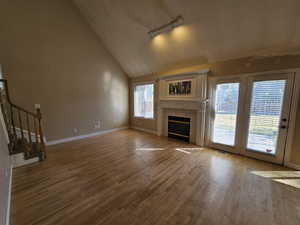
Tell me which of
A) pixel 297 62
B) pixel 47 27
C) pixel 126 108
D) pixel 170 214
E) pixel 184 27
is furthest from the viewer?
pixel 126 108

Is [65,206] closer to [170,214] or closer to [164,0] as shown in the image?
[170,214]

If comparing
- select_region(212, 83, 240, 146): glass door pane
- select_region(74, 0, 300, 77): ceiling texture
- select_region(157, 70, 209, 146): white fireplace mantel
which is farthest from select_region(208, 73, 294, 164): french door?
select_region(74, 0, 300, 77): ceiling texture

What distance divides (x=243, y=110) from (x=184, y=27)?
8.05 ft

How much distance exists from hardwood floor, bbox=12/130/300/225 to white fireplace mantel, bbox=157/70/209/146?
3.36 feet

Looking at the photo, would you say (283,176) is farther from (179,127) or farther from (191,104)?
(179,127)

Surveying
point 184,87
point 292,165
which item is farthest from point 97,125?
point 292,165

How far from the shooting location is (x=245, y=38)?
2.79 meters

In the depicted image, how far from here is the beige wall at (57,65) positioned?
3.31 meters

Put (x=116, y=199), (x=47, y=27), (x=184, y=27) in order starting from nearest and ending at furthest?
(x=116, y=199), (x=184, y=27), (x=47, y=27)

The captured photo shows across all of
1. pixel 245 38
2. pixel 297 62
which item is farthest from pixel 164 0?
pixel 297 62

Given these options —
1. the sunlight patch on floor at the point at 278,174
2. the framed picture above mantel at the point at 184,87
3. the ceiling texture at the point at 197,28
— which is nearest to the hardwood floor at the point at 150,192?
the sunlight patch on floor at the point at 278,174

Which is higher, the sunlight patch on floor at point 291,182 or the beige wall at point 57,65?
the beige wall at point 57,65

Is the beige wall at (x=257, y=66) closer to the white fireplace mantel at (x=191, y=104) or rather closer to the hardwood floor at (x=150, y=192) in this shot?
the white fireplace mantel at (x=191, y=104)

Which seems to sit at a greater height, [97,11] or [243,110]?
[97,11]
